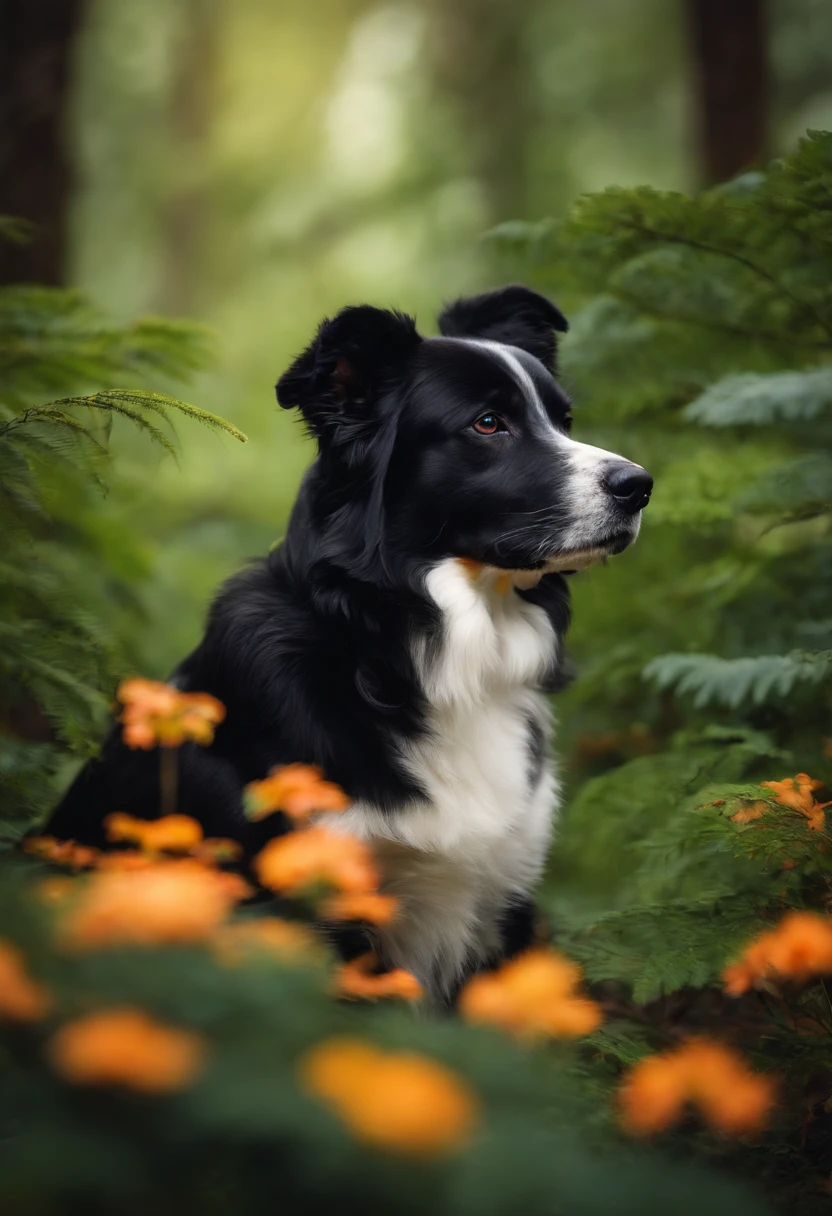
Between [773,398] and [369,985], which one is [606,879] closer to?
[773,398]

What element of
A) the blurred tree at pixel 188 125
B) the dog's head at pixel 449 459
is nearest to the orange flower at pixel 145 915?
the dog's head at pixel 449 459

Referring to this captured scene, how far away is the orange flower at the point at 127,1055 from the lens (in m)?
1.27

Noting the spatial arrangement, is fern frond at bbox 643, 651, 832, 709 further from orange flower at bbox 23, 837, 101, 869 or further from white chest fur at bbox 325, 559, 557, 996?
orange flower at bbox 23, 837, 101, 869

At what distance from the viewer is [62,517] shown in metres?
4.87

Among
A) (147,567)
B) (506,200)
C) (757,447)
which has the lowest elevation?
(147,567)

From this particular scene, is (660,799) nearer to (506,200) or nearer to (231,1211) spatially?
(231,1211)

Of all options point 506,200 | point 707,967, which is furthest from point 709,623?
point 506,200

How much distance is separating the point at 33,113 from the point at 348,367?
14.0 feet

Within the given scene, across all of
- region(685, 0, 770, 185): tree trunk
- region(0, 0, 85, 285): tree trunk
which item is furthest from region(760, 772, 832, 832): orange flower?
region(685, 0, 770, 185): tree trunk

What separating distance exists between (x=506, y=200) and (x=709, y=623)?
9997 millimetres

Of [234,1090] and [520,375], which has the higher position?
[520,375]

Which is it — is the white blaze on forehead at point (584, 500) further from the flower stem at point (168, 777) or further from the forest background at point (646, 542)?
the flower stem at point (168, 777)

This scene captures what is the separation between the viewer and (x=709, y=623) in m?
4.50

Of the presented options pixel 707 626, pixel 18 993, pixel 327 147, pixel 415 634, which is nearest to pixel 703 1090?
pixel 18 993
